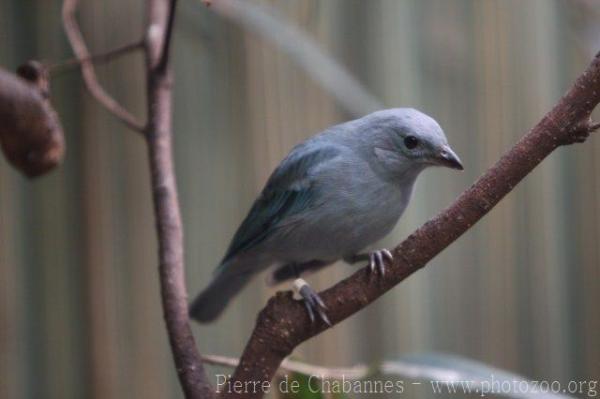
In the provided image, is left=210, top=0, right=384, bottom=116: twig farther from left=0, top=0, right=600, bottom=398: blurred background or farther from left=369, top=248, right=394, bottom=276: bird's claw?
left=369, top=248, right=394, bottom=276: bird's claw

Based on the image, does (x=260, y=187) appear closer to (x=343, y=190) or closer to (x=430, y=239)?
(x=343, y=190)

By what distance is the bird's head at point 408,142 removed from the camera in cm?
104

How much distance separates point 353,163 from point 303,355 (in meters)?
0.97

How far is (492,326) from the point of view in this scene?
2.19 meters

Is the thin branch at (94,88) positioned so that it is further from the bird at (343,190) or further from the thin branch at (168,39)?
the bird at (343,190)

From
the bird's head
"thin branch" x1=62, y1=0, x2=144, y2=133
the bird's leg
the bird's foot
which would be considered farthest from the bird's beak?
"thin branch" x1=62, y1=0, x2=144, y2=133

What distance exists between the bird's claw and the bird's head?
0.56 feet

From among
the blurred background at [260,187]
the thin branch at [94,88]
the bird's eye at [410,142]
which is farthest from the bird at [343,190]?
the blurred background at [260,187]

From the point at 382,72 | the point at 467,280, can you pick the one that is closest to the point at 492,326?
the point at 467,280

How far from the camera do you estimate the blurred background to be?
74.6 inches

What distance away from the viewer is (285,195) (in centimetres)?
117

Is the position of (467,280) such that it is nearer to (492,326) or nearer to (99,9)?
(492,326)

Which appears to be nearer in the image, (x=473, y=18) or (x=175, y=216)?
(x=175, y=216)

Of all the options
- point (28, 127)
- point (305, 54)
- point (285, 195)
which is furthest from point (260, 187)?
point (28, 127)
